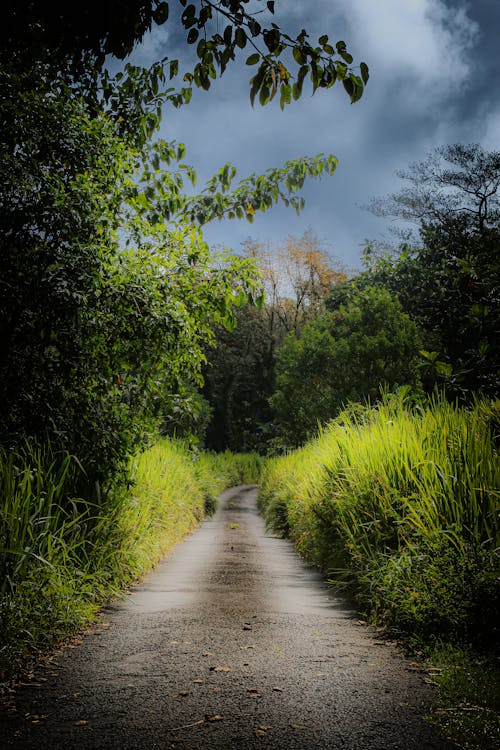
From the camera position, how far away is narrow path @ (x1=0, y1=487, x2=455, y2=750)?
2453mm

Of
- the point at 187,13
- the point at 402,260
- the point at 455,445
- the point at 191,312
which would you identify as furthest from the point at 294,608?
the point at 402,260

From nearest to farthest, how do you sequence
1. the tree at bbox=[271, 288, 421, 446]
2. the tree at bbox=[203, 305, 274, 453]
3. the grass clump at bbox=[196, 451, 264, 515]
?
the tree at bbox=[271, 288, 421, 446] → the grass clump at bbox=[196, 451, 264, 515] → the tree at bbox=[203, 305, 274, 453]

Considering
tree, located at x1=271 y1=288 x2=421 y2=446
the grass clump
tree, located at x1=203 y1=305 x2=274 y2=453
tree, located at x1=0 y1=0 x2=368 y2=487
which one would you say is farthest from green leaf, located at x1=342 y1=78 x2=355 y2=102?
tree, located at x1=203 y1=305 x2=274 y2=453

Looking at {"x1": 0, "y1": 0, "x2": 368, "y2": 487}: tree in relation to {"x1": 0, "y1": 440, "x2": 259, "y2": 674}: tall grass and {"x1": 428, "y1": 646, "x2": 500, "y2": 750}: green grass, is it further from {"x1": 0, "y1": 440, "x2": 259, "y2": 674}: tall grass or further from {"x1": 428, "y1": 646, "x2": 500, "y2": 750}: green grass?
{"x1": 428, "y1": 646, "x2": 500, "y2": 750}: green grass

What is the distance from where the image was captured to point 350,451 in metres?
6.19

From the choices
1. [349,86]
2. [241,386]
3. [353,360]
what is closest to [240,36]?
[349,86]

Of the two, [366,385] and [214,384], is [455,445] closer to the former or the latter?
[366,385]

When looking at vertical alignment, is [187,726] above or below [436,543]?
below

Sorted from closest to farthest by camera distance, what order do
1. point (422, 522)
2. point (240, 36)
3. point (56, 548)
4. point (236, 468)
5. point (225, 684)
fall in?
point (240, 36) → point (225, 684) → point (56, 548) → point (422, 522) → point (236, 468)

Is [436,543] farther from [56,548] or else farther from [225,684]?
[56,548]

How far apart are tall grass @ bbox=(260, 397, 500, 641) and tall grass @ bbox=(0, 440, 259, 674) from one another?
78.3 inches

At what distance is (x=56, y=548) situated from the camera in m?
3.94

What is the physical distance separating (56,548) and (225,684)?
1533 millimetres

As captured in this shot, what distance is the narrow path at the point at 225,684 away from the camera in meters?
2.45
